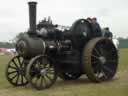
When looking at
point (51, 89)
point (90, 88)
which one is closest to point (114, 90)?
point (90, 88)

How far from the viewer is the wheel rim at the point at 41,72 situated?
10875 millimetres

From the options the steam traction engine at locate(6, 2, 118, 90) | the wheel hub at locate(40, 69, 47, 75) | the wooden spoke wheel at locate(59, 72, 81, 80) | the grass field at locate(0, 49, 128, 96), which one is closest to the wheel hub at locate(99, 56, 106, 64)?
the steam traction engine at locate(6, 2, 118, 90)

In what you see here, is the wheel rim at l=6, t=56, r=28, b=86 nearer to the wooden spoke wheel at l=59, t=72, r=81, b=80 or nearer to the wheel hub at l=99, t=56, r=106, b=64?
the wooden spoke wheel at l=59, t=72, r=81, b=80

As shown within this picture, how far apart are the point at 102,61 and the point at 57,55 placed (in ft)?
5.12

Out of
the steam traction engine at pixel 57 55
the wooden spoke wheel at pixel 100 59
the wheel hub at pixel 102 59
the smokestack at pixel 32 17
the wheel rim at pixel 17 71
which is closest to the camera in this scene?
the steam traction engine at pixel 57 55

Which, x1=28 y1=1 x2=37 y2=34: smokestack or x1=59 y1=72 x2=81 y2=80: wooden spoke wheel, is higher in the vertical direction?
x1=28 y1=1 x2=37 y2=34: smokestack

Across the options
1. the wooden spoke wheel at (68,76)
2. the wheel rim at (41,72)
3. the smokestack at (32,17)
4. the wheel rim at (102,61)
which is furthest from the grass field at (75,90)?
the smokestack at (32,17)

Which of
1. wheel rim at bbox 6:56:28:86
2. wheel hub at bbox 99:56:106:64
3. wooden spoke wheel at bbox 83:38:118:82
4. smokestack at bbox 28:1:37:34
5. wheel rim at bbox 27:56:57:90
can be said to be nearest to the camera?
wheel rim at bbox 27:56:57:90

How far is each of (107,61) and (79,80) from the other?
130 centimetres

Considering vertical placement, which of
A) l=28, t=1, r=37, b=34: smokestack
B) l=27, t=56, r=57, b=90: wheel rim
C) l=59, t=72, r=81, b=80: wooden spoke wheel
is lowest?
l=59, t=72, r=81, b=80: wooden spoke wheel

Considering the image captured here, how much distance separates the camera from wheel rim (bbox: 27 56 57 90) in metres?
10.9

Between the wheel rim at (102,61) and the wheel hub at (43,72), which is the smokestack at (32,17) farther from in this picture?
the wheel rim at (102,61)

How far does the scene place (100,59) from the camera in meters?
12.5

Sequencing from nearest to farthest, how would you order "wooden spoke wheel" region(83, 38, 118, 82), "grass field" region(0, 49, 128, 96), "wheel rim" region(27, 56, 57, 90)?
"grass field" region(0, 49, 128, 96)
"wheel rim" region(27, 56, 57, 90)
"wooden spoke wheel" region(83, 38, 118, 82)
